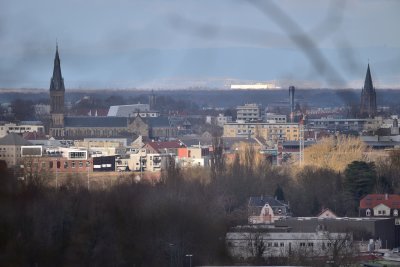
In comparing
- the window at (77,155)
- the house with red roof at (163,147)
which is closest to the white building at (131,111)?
the house with red roof at (163,147)

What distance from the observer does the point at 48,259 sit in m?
36.0

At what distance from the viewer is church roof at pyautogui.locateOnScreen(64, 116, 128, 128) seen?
355ft

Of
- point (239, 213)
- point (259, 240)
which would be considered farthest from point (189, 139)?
point (259, 240)

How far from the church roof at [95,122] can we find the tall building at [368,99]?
15.3 metres

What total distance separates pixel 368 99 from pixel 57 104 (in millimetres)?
20026

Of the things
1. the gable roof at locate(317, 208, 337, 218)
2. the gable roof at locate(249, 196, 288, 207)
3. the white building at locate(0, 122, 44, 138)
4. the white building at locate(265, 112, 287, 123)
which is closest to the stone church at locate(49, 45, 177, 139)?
the white building at locate(0, 122, 44, 138)

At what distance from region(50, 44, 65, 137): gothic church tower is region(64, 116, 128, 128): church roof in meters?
0.52

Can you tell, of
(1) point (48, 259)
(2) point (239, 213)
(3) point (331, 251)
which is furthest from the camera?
(2) point (239, 213)

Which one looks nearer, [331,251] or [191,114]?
[331,251]

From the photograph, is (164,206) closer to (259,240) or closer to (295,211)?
(259,240)

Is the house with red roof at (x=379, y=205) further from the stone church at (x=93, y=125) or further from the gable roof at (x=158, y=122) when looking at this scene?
the gable roof at (x=158, y=122)

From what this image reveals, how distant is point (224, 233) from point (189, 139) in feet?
178

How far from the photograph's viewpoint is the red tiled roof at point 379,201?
55250 millimetres

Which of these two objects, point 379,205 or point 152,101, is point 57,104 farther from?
point 379,205
